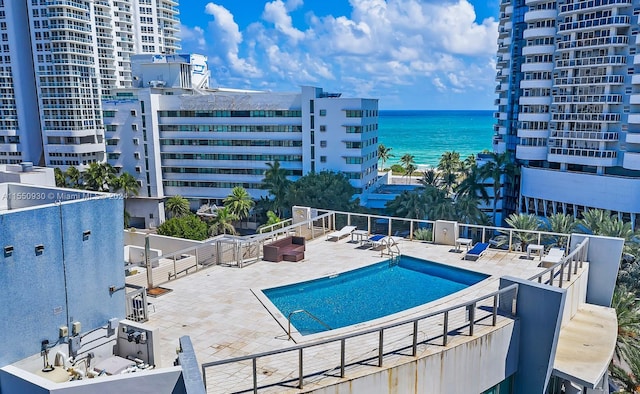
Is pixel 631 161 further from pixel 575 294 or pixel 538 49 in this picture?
pixel 575 294

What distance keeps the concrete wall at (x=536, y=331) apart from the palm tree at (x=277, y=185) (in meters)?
38.0

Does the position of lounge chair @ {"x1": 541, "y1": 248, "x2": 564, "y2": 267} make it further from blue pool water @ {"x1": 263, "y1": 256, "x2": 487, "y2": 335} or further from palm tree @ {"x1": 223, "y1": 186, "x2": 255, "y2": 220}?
palm tree @ {"x1": 223, "y1": 186, "x2": 255, "y2": 220}

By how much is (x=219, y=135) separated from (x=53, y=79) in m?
24.7

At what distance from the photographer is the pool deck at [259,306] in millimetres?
9336

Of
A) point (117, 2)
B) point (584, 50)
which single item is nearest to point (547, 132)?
point (584, 50)

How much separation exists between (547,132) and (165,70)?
45398 millimetres

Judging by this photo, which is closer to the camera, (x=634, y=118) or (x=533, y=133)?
(x=634, y=118)

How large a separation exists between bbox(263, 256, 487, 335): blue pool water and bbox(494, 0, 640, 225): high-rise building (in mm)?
34309

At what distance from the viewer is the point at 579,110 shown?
45906 millimetres

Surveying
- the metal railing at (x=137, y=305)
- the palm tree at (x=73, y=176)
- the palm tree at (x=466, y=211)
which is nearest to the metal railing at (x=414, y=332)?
the metal railing at (x=137, y=305)

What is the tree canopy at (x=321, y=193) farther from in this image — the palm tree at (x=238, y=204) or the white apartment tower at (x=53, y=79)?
the white apartment tower at (x=53, y=79)

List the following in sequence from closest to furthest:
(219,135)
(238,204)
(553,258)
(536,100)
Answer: (553,258)
(238,204)
(536,100)
(219,135)

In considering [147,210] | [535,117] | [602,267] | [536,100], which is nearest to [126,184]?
[147,210]

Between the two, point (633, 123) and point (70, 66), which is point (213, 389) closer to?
point (633, 123)
